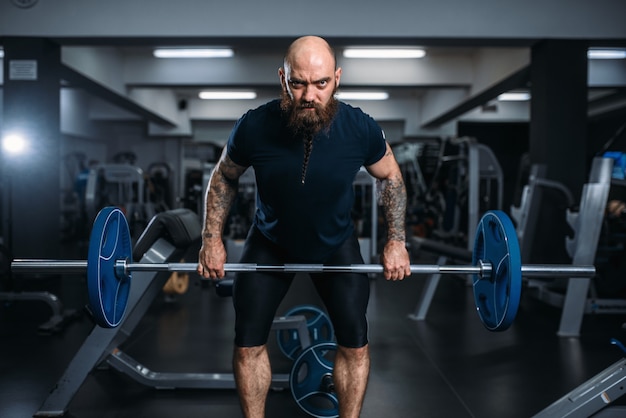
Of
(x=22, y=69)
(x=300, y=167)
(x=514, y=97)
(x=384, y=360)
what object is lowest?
(x=384, y=360)

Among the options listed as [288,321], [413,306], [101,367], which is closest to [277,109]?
[288,321]

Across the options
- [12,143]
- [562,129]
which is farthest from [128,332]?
[562,129]

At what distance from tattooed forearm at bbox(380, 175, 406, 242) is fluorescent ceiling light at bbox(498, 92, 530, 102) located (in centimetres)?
705

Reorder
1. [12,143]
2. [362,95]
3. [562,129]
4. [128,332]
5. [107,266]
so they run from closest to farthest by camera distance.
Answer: [107,266]
[128,332]
[12,143]
[562,129]
[362,95]

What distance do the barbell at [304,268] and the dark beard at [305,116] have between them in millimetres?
343

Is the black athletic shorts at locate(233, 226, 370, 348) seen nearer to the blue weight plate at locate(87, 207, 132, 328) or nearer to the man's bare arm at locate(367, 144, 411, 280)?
the man's bare arm at locate(367, 144, 411, 280)

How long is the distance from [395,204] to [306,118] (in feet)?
1.27

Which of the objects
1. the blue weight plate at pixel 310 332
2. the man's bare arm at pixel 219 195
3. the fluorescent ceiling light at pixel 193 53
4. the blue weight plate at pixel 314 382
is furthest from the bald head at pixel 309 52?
the fluorescent ceiling light at pixel 193 53

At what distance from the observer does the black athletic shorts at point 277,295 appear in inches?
58.7

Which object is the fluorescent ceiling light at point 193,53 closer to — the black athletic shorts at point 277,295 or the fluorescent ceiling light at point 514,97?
the fluorescent ceiling light at point 514,97

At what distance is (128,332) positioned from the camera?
207 centimetres

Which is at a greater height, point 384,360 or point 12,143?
point 12,143

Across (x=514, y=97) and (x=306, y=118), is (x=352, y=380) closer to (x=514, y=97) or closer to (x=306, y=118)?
(x=306, y=118)

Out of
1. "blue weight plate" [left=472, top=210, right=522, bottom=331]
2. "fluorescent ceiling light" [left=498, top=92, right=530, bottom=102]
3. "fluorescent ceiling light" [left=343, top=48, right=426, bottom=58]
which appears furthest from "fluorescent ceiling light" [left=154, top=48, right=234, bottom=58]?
"blue weight plate" [left=472, top=210, right=522, bottom=331]
